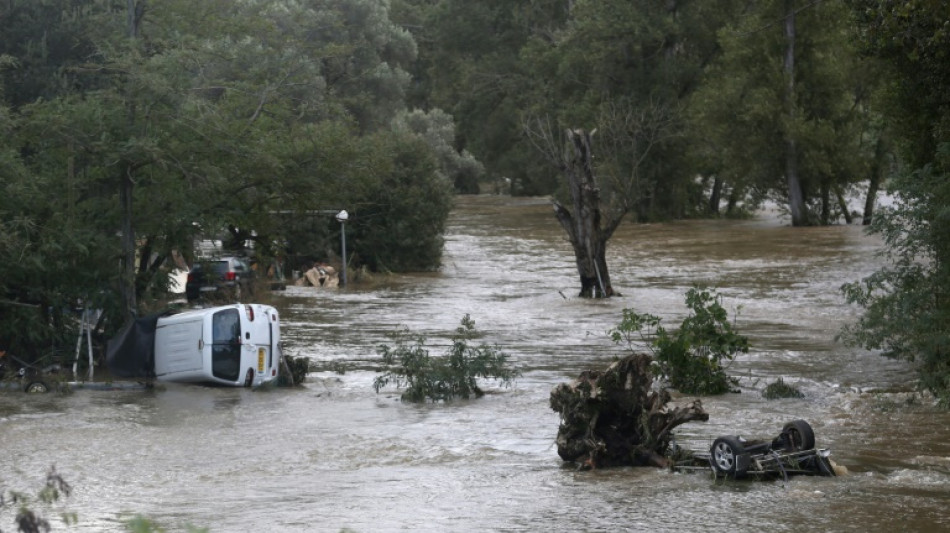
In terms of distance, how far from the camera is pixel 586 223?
3516cm

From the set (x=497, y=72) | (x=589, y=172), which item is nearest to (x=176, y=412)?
(x=589, y=172)

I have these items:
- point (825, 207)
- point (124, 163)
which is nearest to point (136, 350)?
point (124, 163)

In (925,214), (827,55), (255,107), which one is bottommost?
(925,214)

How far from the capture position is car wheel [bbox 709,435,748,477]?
13.1 meters

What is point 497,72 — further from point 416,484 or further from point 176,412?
point 416,484

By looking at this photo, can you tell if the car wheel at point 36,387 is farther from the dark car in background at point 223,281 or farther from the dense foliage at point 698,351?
the dark car in background at point 223,281

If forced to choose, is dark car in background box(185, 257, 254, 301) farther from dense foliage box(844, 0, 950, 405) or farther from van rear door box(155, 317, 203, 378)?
dense foliage box(844, 0, 950, 405)

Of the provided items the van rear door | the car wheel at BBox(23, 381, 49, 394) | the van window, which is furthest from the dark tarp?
the van window

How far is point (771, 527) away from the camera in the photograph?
37.7 ft

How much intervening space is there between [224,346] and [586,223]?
51.5 feet

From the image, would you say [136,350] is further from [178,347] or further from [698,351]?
[698,351]

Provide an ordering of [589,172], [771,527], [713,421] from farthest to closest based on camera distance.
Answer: [589,172] → [713,421] → [771,527]

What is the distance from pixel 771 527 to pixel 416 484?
428 centimetres

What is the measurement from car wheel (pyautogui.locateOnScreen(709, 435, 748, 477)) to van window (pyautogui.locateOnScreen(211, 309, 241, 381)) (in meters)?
10.2
